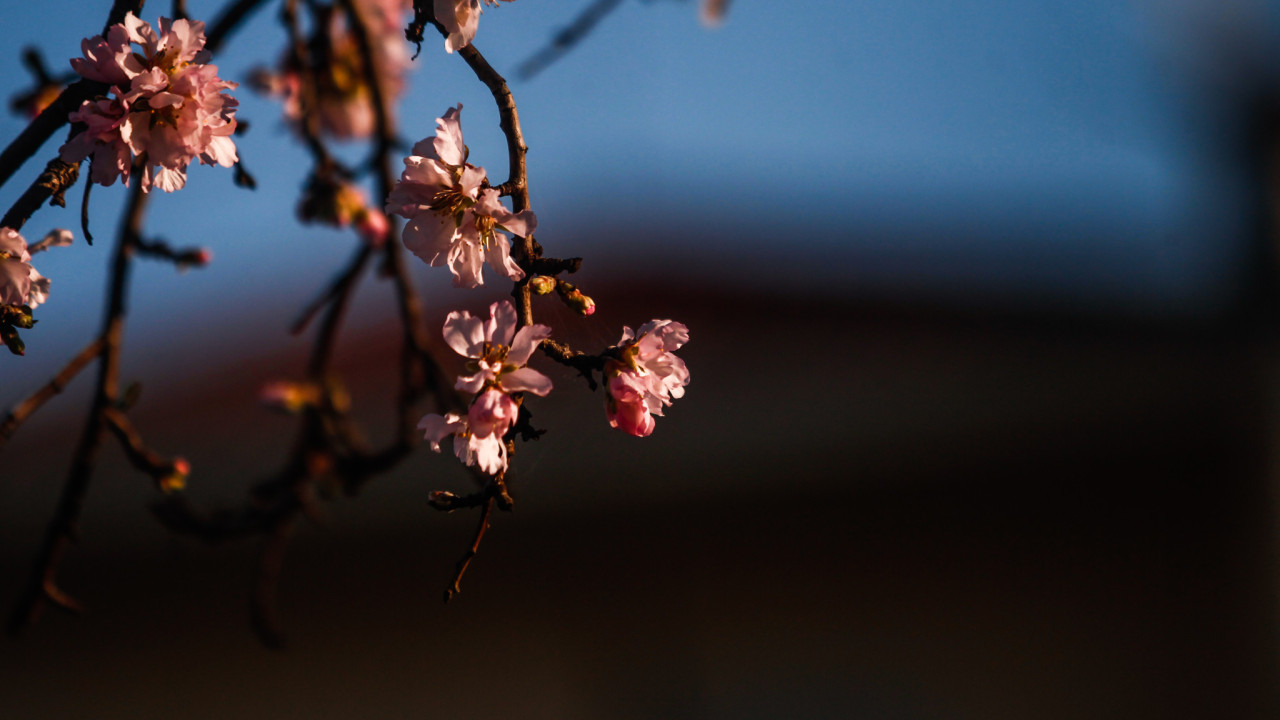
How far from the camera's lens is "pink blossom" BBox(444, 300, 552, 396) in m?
0.59

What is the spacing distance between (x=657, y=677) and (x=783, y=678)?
802 millimetres

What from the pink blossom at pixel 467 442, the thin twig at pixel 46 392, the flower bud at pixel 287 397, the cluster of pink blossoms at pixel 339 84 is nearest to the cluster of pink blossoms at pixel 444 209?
the pink blossom at pixel 467 442

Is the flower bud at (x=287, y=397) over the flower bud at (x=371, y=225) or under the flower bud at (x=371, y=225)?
under

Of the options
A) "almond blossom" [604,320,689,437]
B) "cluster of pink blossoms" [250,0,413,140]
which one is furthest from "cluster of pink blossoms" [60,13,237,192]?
"cluster of pink blossoms" [250,0,413,140]

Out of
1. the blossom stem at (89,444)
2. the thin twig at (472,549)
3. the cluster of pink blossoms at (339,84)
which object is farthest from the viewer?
the cluster of pink blossoms at (339,84)

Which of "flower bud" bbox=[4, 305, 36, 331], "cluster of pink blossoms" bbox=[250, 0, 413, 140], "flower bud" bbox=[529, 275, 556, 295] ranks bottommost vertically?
"flower bud" bbox=[4, 305, 36, 331]

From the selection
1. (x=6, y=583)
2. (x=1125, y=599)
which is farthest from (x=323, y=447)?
(x=1125, y=599)

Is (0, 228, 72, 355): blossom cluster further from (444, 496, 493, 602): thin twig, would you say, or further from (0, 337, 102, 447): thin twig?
(444, 496, 493, 602): thin twig

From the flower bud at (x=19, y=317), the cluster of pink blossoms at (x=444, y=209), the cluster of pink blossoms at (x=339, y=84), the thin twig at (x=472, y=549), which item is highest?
the cluster of pink blossoms at (x=339, y=84)

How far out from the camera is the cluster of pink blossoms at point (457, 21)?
24.5 inches

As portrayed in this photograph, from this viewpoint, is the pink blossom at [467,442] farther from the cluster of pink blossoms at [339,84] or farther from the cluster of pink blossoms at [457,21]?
the cluster of pink blossoms at [339,84]

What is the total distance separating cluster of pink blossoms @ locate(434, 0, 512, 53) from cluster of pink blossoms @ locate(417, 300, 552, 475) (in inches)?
7.9

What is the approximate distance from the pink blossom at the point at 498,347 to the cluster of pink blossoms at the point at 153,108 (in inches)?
10.0

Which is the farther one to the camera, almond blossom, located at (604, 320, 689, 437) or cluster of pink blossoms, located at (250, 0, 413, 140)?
cluster of pink blossoms, located at (250, 0, 413, 140)
